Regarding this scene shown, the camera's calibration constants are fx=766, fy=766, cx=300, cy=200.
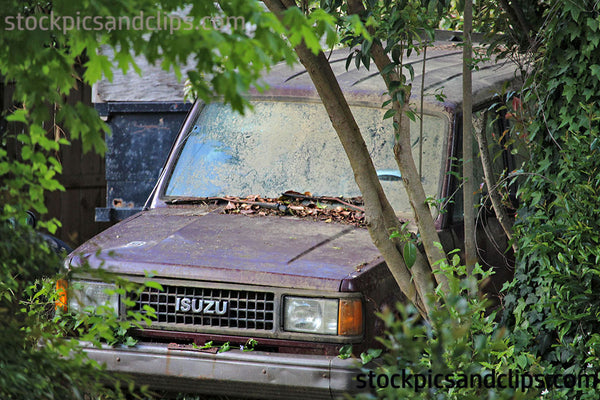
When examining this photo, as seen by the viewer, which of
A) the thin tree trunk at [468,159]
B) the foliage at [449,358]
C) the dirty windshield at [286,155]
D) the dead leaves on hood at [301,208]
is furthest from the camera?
the dirty windshield at [286,155]

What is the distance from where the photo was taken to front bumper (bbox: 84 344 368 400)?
3639mm

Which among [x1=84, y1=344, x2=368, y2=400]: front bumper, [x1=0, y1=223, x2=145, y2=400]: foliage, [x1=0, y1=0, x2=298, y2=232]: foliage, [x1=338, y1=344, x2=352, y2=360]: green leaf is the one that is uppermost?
[x1=0, y1=0, x2=298, y2=232]: foliage

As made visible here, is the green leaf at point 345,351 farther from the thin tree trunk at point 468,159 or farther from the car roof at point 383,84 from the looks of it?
the car roof at point 383,84

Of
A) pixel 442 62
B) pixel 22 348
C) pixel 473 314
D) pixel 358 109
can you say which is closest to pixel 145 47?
pixel 22 348

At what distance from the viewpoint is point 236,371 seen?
3727mm

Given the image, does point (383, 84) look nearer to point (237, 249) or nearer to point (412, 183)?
point (412, 183)

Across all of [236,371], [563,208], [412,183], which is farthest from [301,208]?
[563,208]

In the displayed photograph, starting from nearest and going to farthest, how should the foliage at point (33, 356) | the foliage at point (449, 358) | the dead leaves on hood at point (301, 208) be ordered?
the foliage at point (33, 356), the foliage at point (449, 358), the dead leaves on hood at point (301, 208)

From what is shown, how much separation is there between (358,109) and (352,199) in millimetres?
657

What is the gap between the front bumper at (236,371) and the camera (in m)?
3.64

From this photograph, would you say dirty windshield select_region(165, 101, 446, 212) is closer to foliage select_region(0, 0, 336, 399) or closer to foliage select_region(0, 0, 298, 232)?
foliage select_region(0, 0, 336, 399)

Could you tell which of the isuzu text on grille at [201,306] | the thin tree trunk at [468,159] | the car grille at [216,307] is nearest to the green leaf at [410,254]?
the thin tree trunk at [468,159]

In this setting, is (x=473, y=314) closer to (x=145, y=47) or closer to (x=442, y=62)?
(x=145, y=47)

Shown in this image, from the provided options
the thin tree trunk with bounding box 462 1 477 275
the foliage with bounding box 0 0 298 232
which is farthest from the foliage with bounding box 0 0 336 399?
the thin tree trunk with bounding box 462 1 477 275
